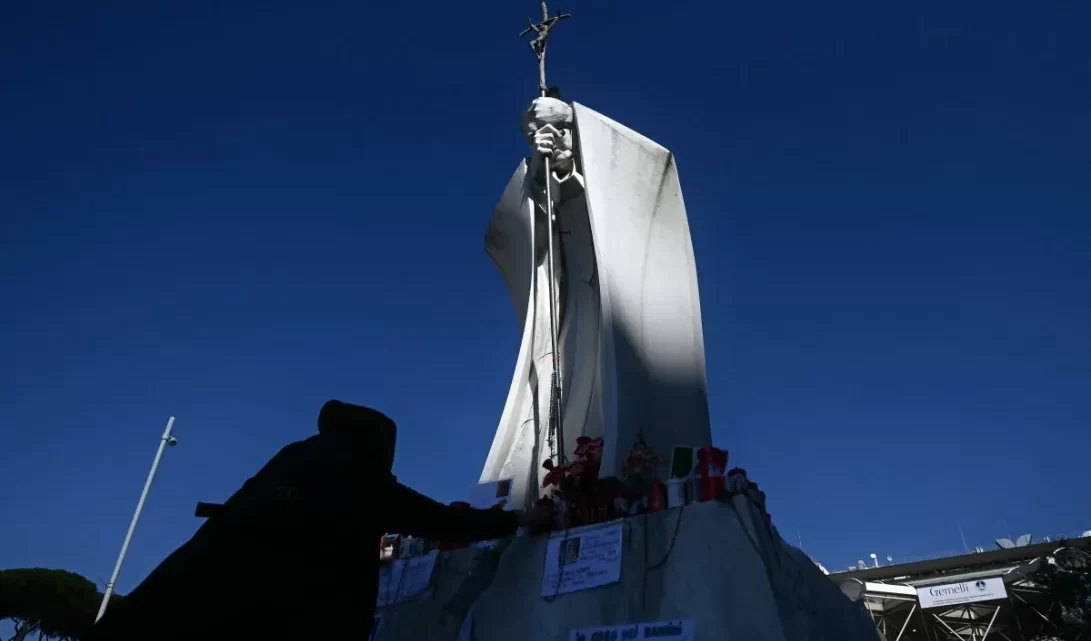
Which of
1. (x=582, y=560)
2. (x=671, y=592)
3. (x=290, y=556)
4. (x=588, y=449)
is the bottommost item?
(x=290, y=556)

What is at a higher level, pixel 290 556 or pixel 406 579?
pixel 406 579

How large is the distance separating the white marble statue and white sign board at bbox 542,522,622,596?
70.3 inches

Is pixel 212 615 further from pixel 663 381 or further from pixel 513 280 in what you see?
pixel 513 280

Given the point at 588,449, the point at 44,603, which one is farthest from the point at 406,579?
the point at 44,603

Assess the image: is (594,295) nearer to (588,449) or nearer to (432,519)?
(588,449)

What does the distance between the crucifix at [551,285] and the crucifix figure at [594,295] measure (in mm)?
25

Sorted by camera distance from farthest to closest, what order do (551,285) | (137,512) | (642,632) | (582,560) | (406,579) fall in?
(137,512)
(551,285)
(406,579)
(582,560)
(642,632)

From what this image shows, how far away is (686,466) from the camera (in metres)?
4.29

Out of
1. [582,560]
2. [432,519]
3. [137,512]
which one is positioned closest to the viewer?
[432,519]

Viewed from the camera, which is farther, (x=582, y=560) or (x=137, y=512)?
(x=137, y=512)

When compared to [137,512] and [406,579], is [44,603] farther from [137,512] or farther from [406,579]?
[406,579]

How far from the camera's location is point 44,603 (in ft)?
65.2

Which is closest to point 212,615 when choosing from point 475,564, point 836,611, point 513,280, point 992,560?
point 475,564

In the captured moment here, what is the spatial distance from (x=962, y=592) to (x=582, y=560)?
768 inches
